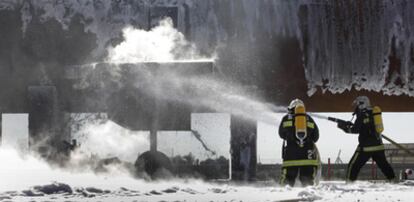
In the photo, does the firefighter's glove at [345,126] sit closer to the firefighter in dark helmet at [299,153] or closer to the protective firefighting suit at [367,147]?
the protective firefighting suit at [367,147]

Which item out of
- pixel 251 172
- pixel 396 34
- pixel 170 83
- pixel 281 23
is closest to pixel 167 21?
pixel 170 83

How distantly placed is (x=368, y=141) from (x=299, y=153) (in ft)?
6.79

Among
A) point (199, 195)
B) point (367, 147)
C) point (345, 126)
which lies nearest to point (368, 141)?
point (367, 147)

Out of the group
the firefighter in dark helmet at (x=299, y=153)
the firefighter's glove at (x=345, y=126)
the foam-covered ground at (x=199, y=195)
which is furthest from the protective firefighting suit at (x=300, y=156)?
the firefighter's glove at (x=345, y=126)

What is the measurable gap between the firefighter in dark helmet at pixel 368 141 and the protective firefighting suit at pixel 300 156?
5.54ft

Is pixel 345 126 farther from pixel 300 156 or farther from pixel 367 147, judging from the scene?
pixel 300 156

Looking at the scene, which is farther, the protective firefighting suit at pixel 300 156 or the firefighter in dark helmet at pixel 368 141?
the firefighter in dark helmet at pixel 368 141

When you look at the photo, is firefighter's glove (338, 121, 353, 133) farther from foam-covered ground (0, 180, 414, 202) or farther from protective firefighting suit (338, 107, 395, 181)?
foam-covered ground (0, 180, 414, 202)

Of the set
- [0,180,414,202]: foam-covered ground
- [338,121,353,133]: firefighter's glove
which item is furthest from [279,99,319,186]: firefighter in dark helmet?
[338,121,353,133]: firefighter's glove

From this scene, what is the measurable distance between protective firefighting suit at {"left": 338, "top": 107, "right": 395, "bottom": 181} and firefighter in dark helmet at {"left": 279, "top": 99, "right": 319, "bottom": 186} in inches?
65.7

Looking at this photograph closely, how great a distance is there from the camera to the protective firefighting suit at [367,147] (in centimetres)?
1317

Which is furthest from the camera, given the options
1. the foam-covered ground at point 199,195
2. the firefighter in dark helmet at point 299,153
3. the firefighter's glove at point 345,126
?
the firefighter's glove at point 345,126

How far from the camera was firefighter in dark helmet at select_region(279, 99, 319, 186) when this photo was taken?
1170 cm

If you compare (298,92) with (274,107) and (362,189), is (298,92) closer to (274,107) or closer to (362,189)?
(274,107)
